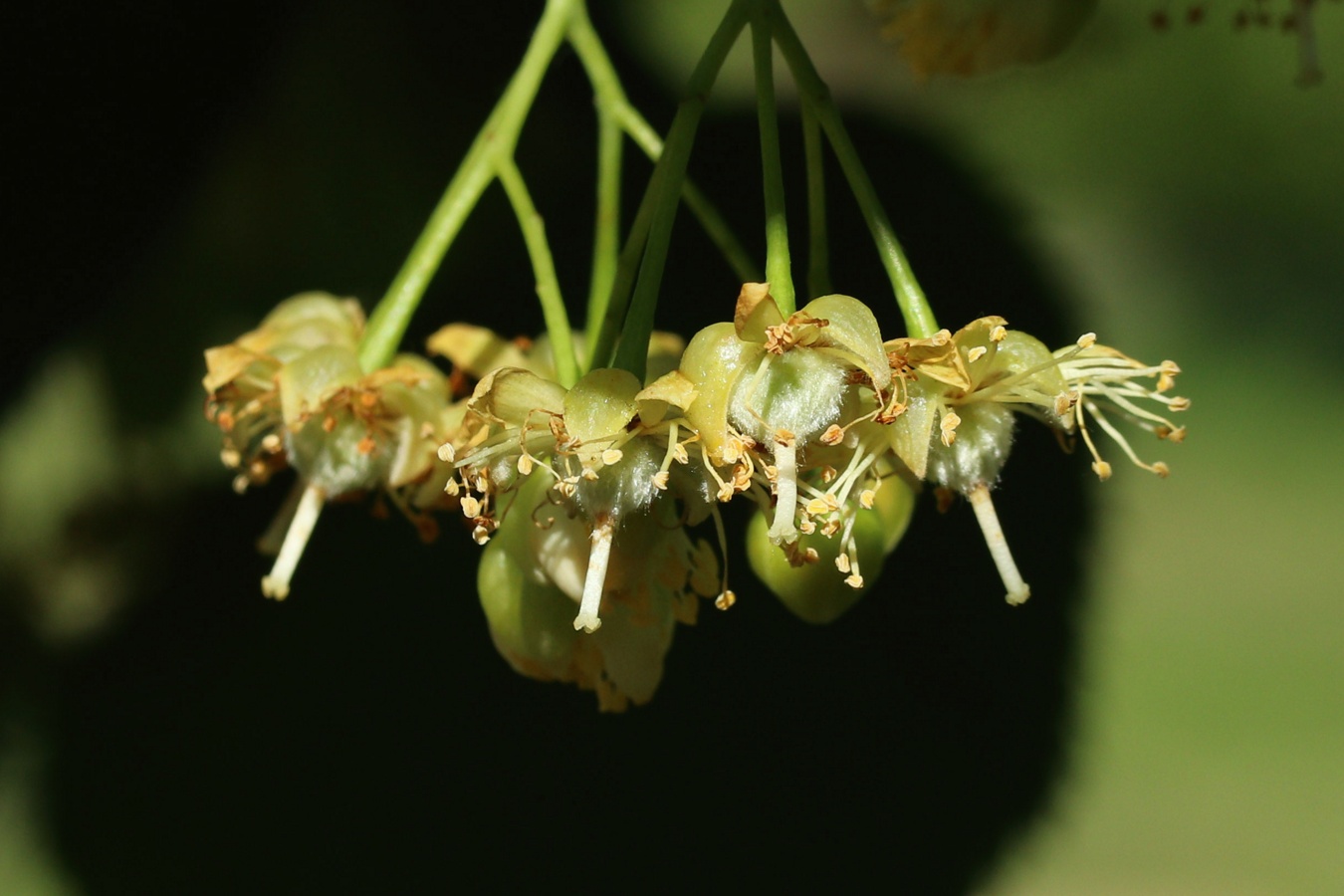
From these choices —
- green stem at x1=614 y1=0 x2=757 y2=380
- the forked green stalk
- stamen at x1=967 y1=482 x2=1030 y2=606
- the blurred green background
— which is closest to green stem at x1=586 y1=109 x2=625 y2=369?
the forked green stalk

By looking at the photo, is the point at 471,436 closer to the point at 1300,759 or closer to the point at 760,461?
the point at 760,461

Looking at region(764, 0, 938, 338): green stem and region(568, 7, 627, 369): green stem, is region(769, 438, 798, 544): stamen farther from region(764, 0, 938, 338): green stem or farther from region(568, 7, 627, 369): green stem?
region(568, 7, 627, 369): green stem

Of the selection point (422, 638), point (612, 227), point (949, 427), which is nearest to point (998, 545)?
point (949, 427)

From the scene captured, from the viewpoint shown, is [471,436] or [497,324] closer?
[471,436]

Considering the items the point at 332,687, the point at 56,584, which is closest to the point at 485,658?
the point at 332,687

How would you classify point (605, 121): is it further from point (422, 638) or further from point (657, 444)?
point (422, 638)

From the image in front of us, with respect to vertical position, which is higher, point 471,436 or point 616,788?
point 471,436
